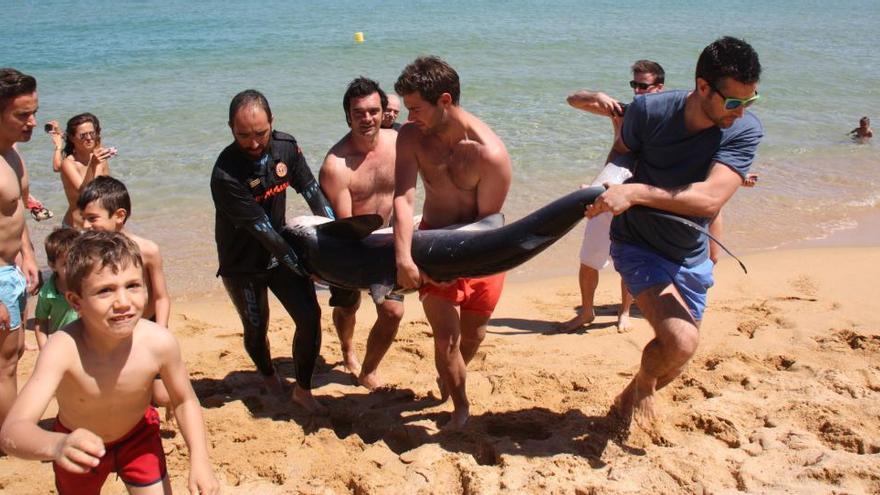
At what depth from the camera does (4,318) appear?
4527 millimetres

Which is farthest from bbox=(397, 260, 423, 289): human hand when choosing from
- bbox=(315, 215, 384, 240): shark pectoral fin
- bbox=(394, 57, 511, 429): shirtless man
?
bbox=(315, 215, 384, 240): shark pectoral fin

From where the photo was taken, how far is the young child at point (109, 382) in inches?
124

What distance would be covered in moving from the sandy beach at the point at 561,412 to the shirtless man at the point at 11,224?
522mm

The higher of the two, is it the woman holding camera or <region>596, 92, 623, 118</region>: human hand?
<region>596, 92, 623, 118</region>: human hand

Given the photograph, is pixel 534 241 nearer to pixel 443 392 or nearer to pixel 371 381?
pixel 443 392

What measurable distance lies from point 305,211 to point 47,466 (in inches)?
225

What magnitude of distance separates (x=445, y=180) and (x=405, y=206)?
278 mm

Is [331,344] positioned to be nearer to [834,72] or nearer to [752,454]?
[752,454]

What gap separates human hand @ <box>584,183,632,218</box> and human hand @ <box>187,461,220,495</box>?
2069mm

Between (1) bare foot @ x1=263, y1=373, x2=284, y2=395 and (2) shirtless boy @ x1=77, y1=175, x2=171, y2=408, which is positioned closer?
(2) shirtless boy @ x1=77, y1=175, x2=171, y2=408

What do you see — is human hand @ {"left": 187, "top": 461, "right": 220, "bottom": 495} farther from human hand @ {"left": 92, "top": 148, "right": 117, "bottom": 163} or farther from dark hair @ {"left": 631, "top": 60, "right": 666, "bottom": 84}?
dark hair @ {"left": 631, "top": 60, "right": 666, "bottom": 84}

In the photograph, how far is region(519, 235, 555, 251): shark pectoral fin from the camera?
14.5 feet

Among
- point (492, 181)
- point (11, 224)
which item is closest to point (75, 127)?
point (11, 224)

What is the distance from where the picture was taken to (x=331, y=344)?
6633mm
